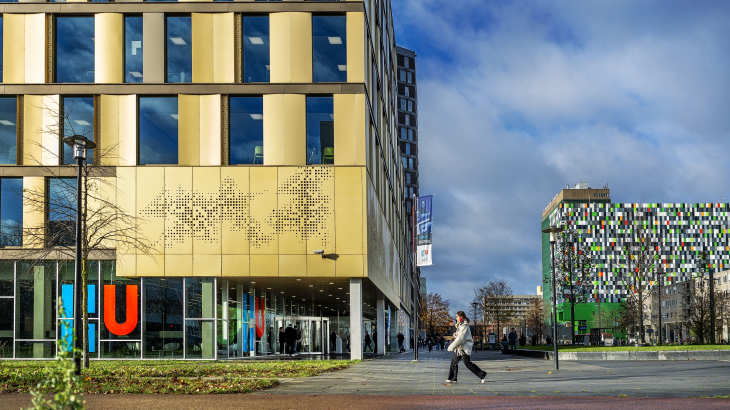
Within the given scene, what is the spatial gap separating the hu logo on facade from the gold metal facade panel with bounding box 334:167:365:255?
8.65 metres

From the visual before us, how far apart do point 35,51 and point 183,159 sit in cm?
791

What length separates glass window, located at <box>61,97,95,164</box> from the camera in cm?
2883

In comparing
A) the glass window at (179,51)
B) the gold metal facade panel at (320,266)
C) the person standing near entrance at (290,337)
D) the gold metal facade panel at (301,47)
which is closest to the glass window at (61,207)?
the glass window at (179,51)

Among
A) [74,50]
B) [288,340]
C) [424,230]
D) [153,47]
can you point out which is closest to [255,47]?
[153,47]

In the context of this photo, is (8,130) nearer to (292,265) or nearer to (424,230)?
(292,265)

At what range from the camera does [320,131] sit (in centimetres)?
2858

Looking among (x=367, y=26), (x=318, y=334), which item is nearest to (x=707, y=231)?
(x=318, y=334)

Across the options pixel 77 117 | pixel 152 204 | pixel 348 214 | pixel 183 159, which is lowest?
pixel 348 214

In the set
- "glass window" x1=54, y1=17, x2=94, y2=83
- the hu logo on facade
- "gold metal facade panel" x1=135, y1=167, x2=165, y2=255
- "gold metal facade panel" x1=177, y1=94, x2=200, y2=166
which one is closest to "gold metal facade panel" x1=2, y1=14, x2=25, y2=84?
"glass window" x1=54, y1=17, x2=94, y2=83

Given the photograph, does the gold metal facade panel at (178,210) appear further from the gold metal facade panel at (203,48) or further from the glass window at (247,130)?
the gold metal facade panel at (203,48)

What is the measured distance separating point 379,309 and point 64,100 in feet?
64.8

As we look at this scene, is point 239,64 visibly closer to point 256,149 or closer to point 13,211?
point 256,149

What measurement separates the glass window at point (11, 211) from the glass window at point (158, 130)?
211 inches

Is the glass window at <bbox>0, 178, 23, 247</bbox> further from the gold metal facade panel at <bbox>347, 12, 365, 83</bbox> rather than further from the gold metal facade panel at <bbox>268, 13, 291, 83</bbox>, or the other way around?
the gold metal facade panel at <bbox>347, 12, 365, 83</bbox>
